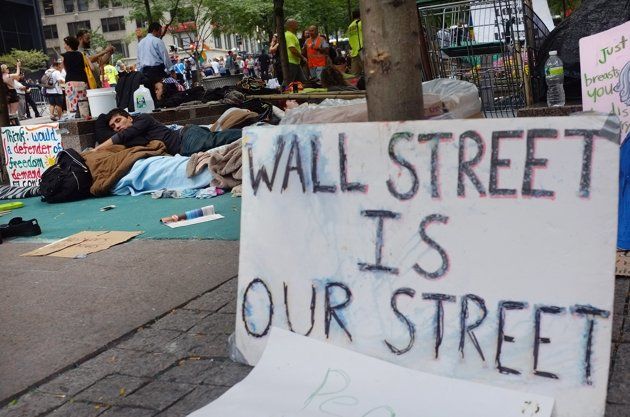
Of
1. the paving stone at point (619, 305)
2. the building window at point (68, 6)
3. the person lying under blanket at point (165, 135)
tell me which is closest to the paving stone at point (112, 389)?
the paving stone at point (619, 305)

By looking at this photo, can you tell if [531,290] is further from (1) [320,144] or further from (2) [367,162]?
(1) [320,144]

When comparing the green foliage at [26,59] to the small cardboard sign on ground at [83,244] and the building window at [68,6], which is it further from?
the small cardboard sign on ground at [83,244]

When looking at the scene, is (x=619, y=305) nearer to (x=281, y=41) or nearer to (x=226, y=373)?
(x=226, y=373)

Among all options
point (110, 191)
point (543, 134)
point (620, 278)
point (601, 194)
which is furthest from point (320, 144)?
point (110, 191)

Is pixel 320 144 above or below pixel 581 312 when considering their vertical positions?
above

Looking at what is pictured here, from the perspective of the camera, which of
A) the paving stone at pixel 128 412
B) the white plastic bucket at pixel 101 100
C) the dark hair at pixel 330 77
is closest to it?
the paving stone at pixel 128 412

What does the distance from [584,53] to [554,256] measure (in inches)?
104

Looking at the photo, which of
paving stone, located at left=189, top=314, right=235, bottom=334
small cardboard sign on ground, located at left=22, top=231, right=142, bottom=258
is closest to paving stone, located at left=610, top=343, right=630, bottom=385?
paving stone, located at left=189, top=314, right=235, bottom=334

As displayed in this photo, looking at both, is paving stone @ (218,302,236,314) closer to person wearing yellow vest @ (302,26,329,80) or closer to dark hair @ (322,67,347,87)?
dark hair @ (322,67,347,87)

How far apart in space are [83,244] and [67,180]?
2579 mm

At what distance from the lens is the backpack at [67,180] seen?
8227mm

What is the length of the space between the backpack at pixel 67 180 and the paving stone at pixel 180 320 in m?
4.75

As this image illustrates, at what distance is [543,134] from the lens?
245 cm

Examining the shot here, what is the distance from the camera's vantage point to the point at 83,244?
589 centimetres
